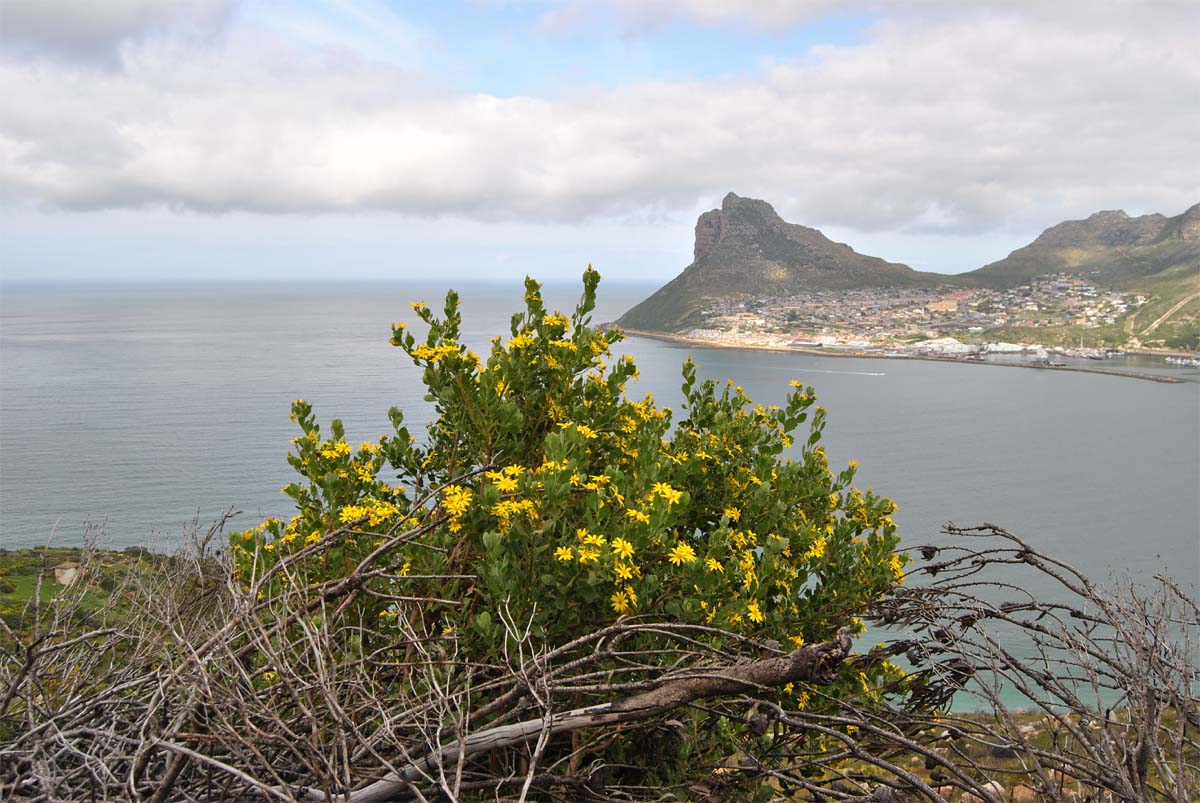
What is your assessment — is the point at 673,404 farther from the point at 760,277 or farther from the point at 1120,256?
the point at 1120,256

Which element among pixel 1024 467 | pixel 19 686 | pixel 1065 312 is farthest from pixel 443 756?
pixel 1065 312

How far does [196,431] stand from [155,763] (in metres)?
61.8

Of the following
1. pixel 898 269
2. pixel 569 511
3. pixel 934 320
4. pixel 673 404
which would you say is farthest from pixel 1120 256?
pixel 569 511

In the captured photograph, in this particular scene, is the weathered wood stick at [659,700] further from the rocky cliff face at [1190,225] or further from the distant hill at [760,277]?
the rocky cliff face at [1190,225]

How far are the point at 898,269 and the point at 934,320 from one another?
50413mm

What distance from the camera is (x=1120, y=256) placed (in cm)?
17912

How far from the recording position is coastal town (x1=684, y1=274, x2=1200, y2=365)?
4895 inches

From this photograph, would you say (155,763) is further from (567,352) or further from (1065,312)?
(1065,312)

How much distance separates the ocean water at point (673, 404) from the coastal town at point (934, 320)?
16.7 metres

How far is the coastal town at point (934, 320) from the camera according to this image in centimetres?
12434

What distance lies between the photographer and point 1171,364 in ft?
351

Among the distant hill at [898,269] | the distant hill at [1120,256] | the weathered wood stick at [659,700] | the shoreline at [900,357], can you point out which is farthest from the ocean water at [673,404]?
the distant hill at [1120,256]

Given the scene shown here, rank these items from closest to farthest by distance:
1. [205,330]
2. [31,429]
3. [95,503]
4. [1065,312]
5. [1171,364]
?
1. [95,503]
2. [31,429]
3. [1171,364]
4. [205,330]
5. [1065,312]

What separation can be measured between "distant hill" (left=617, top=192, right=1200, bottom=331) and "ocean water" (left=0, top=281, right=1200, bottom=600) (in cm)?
5790
